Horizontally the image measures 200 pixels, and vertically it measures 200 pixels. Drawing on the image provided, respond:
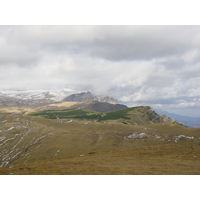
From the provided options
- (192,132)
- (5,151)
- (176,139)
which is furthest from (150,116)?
(5,151)

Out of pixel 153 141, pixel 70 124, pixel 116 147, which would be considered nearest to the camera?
pixel 116 147

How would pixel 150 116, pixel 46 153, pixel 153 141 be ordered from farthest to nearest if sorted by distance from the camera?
pixel 150 116 → pixel 153 141 → pixel 46 153

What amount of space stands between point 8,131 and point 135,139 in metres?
46.9

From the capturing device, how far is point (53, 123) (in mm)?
84750

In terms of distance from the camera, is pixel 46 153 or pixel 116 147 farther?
pixel 116 147

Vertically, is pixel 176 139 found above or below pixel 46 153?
above

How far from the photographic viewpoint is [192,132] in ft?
218

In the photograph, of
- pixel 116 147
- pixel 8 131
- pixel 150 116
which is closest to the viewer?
pixel 116 147

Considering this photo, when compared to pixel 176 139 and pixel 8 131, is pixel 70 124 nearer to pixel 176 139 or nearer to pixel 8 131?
pixel 8 131

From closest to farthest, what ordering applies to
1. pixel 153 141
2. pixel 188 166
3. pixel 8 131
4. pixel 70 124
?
pixel 188 166, pixel 153 141, pixel 8 131, pixel 70 124

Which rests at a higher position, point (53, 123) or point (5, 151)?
point (53, 123)

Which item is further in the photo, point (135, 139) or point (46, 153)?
point (135, 139)

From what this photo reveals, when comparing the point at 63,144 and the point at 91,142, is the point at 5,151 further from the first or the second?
the point at 91,142

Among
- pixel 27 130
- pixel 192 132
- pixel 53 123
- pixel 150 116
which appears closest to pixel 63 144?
pixel 27 130
